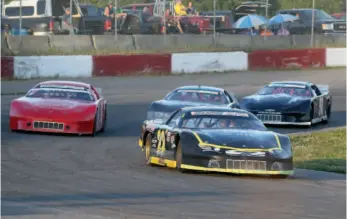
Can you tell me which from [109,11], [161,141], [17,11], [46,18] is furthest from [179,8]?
[161,141]

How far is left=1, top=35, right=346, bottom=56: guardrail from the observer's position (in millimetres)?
32406

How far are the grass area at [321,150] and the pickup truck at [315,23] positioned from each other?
17.5 meters

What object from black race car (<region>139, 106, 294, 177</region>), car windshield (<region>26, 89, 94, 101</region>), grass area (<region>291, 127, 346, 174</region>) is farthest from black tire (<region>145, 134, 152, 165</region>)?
car windshield (<region>26, 89, 94, 101</region>)

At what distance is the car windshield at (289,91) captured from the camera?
75.9 feet

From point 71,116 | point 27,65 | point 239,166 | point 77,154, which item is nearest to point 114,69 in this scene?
point 27,65

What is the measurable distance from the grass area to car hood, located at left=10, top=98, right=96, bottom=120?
4097 millimetres

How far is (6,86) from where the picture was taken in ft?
98.2

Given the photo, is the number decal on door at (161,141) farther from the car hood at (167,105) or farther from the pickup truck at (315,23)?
the pickup truck at (315,23)

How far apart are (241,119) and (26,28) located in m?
21.4

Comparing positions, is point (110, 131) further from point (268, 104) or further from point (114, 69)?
point (114, 69)

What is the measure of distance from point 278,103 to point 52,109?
616 cm

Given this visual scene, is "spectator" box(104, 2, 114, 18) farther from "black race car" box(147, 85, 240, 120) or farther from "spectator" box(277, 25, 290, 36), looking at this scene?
"black race car" box(147, 85, 240, 120)

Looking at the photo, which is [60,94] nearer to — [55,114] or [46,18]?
[55,114]

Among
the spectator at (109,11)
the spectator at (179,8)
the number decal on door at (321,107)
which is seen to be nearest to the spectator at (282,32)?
the spectator at (179,8)
